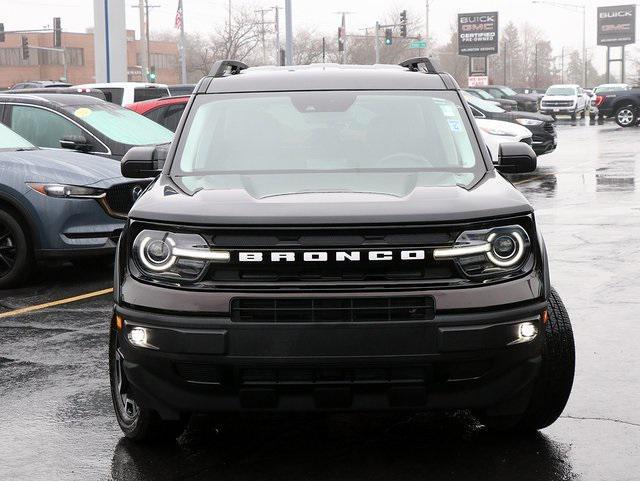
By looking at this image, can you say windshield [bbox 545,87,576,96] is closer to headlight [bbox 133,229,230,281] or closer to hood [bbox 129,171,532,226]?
hood [bbox 129,171,532,226]

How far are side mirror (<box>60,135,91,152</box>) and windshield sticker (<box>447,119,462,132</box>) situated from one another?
5.85 m

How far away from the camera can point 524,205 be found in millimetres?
4141

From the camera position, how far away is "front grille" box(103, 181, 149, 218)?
8898 millimetres

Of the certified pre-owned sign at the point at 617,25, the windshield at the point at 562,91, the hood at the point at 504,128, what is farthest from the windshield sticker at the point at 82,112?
the certified pre-owned sign at the point at 617,25

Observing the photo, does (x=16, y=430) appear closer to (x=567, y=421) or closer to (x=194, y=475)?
(x=194, y=475)

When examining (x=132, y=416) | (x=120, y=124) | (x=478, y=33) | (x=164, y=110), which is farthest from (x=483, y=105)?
(x=478, y=33)

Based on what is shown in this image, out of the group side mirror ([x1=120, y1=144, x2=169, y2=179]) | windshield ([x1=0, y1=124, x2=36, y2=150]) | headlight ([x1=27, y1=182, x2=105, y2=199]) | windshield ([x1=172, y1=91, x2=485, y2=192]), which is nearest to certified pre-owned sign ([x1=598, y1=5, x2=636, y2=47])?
windshield ([x1=0, y1=124, x2=36, y2=150])

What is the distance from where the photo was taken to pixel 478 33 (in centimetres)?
7769

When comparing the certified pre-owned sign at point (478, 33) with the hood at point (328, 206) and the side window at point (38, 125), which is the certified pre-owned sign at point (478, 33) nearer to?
the side window at point (38, 125)

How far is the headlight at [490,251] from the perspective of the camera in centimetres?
394

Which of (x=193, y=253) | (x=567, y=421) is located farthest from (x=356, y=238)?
(x=567, y=421)

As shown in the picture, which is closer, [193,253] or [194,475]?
[193,253]

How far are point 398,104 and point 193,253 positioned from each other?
1.76m

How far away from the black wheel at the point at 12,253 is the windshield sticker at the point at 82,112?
2352 mm
